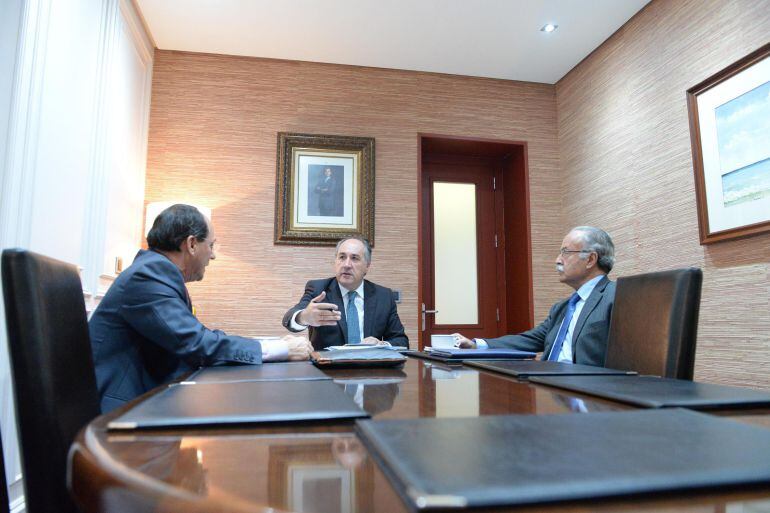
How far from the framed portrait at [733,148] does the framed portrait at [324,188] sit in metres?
2.30

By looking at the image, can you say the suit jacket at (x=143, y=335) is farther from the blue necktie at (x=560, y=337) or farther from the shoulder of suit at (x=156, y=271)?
the blue necktie at (x=560, y=337)

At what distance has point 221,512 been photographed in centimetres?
37

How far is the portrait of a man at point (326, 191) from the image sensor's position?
13.6ft

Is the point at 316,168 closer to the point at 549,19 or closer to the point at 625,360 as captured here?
the point at 549,19

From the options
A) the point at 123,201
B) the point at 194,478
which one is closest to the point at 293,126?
the point at 123,201

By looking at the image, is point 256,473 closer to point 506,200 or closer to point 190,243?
point 190,243

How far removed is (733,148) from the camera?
9.09ft

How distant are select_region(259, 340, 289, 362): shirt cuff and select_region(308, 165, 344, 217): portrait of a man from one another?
99.3 inches

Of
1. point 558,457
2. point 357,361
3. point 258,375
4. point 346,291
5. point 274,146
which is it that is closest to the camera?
point 558,457

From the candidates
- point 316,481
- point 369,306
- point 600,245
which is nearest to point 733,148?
point 600,245

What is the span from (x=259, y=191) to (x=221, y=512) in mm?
3861

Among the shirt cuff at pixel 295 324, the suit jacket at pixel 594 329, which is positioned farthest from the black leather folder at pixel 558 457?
the shirt cuff at pixel 295 324

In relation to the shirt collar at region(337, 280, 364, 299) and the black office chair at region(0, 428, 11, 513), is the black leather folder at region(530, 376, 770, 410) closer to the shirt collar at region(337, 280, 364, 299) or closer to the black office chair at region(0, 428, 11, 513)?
the black office chair at region(0, 428, 11, 513)

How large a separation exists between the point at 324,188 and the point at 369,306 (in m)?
1.46
